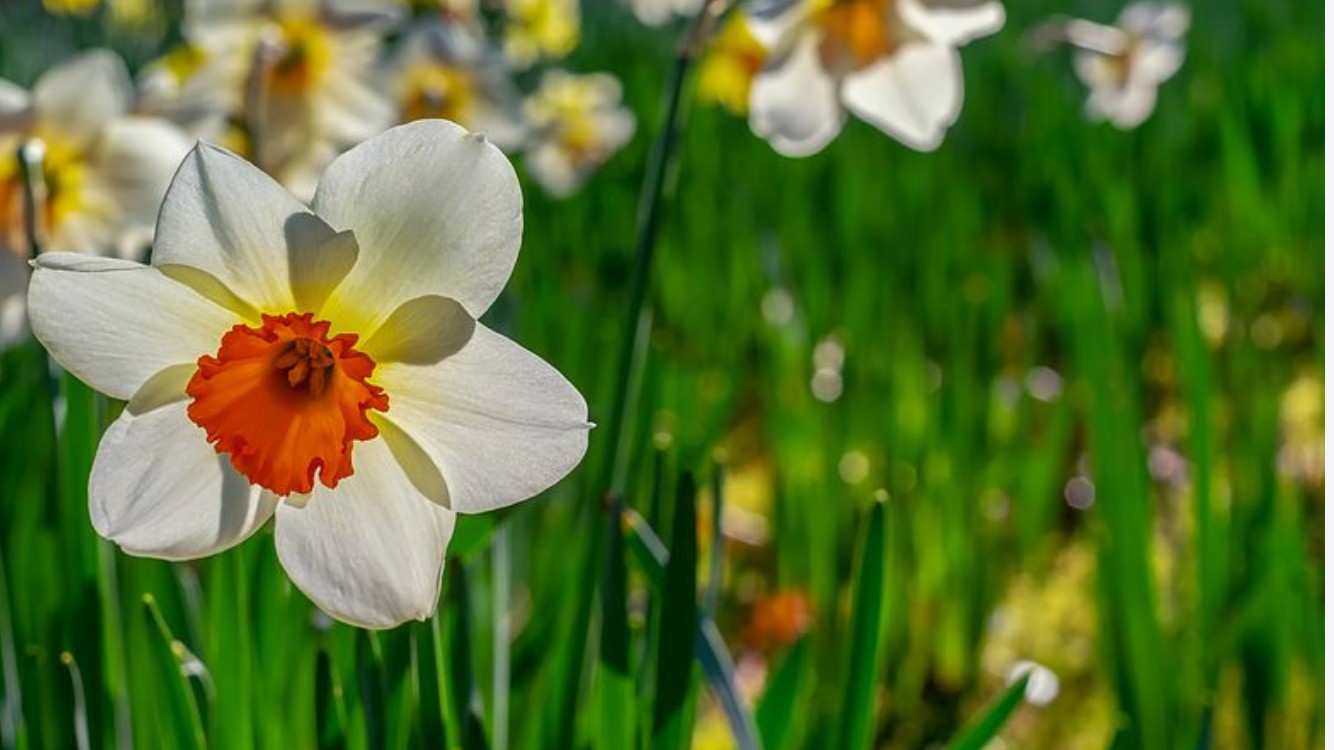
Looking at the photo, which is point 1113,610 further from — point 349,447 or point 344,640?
point 349,447

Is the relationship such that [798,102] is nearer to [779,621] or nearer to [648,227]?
[648,227]

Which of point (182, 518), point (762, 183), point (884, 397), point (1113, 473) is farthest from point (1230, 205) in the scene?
point (182, 518)

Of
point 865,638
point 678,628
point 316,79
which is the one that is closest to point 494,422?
point 678,628

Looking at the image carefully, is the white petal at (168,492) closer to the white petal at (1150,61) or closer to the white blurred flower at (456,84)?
the white blurred flower at (456,84)

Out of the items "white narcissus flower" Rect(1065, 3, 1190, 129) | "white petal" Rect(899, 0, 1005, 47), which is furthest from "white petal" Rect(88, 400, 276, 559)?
"white narcissus flower" Rect(1065, 3, 1190, 129)

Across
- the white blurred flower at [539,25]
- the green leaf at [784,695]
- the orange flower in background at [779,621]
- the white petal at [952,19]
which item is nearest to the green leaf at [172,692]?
the green leaf at [784,695]
